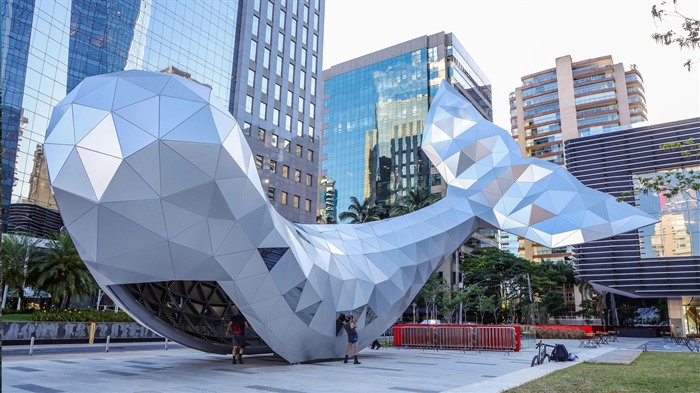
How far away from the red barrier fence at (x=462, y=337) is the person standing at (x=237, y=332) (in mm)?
13596

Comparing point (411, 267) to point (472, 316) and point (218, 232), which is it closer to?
point (218, 232)

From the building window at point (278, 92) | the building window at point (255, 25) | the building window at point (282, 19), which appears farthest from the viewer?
the building window at point (282, 19)

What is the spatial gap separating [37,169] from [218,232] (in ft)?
130

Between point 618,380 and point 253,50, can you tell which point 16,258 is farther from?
point 253,50

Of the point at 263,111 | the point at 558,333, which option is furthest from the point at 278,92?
the point at 558,333

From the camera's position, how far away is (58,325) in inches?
1001

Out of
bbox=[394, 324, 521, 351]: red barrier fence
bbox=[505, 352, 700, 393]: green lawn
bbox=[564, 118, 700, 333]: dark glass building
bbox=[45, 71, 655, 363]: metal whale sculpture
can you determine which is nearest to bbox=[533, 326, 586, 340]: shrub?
bbox=[564, 118, 700, 333]: dark glass building

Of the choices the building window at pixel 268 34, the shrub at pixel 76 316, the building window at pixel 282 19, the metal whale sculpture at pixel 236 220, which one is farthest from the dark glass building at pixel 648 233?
the shrub at pixel 76 316

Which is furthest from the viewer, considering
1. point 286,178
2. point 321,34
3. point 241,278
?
point 321,34

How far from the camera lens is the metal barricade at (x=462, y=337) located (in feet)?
82.9

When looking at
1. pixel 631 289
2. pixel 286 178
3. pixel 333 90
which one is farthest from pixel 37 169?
pixel 333 90

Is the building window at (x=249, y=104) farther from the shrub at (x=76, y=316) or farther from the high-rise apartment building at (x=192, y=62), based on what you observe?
the shrub at (x=76, y=316)

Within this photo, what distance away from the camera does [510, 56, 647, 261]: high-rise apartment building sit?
9975cm

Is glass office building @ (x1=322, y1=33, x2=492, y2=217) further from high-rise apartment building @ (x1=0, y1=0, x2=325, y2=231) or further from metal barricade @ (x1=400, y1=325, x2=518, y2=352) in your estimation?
metal barricade @ (x1=400, y1=325, x2=518, y2=352)
